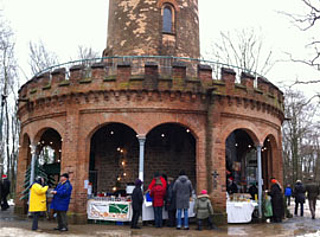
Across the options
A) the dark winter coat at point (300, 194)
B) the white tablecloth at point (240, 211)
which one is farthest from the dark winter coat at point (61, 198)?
the dark winter coat at point (300, 194)

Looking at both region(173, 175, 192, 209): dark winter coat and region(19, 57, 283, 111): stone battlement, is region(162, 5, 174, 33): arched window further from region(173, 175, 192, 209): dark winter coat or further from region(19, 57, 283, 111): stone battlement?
region(173, 175, 192, 209): dark winter coat

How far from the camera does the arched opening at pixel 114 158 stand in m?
15.7

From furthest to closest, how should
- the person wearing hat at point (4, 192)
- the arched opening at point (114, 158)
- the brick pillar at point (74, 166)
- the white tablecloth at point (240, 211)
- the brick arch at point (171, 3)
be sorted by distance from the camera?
the person wearing hat at point (4, 192)
the brick arch at point (171, 3)
the arched opening at point (114, 158)
the white tablecloth at point (240, 211)
the brick pillar at point (74, 166)

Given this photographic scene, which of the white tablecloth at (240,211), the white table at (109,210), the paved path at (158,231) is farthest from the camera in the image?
the white tablecloth at (240,211)

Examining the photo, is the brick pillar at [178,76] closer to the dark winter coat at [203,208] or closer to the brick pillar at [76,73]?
the brick pillar at [76,73]

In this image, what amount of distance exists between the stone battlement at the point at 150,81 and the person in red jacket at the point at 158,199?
3.57m

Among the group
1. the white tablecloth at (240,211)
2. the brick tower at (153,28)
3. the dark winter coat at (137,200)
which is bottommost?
the white tablecloth at (240,211)

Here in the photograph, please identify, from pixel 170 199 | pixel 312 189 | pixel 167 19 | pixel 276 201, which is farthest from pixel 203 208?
pixel 167 19

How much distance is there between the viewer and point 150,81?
13.0 m

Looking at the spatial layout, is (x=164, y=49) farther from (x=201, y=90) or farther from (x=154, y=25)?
(x=201, y=90)

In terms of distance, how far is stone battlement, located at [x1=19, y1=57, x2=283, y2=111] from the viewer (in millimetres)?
13062

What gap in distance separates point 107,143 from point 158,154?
260cm

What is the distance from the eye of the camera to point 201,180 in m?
12.9

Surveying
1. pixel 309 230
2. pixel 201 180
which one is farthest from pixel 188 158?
pixel 309 230
